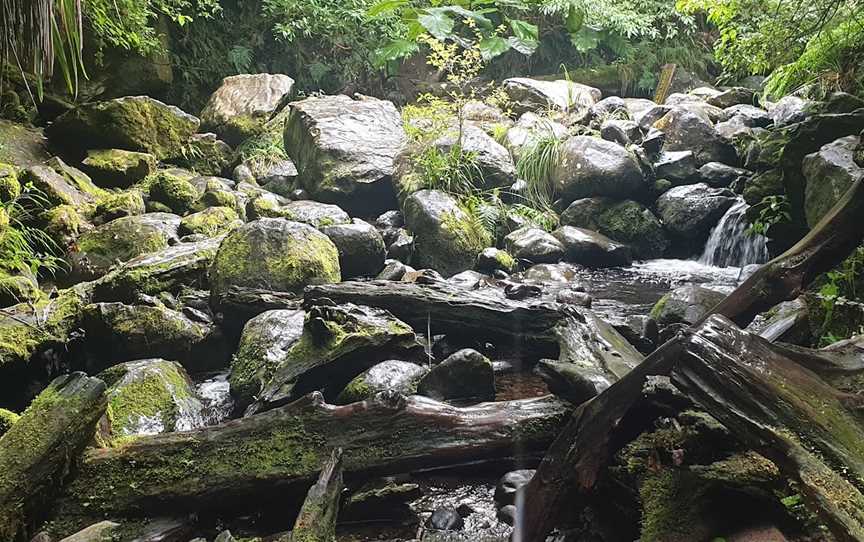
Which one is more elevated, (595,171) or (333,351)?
(595,171)

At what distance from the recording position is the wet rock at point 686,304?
4.28 meters

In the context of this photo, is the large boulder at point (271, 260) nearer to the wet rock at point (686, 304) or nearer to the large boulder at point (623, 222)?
the wet rock at point (686, 304)

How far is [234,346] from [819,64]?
19.5 ft

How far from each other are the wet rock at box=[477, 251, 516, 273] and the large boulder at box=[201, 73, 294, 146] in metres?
5.13

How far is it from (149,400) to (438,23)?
305cm

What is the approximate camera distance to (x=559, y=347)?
3.75m

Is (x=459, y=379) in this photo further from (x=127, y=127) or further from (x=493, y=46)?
(x=127, y=127)

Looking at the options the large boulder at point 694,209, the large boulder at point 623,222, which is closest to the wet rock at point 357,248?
the large boulder at point 623,222

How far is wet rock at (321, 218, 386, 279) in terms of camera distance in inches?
243

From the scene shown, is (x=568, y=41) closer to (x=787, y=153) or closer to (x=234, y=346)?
(x=787, y=153)

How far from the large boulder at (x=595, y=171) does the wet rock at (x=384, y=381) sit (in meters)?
5.21

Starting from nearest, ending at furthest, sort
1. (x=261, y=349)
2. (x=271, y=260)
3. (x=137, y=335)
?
(x=261, y=349), (x=137, y=335), (x=271, y=260)

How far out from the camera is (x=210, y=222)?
650 cm

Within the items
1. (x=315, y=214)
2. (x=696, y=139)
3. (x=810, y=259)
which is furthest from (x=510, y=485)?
(x=696, y=139)
